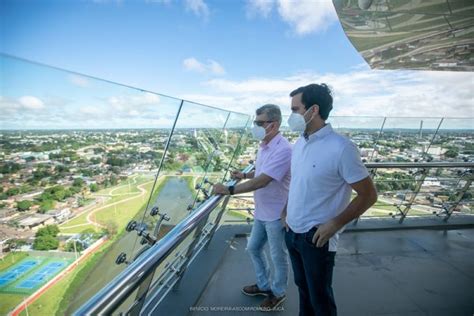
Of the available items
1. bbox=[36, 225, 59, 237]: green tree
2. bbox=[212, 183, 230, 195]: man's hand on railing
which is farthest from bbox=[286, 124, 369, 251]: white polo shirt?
bbox=[36, 225, 59, 237]: green tree

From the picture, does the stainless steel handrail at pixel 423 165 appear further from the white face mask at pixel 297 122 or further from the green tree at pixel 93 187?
the green tree at pixel 93 187

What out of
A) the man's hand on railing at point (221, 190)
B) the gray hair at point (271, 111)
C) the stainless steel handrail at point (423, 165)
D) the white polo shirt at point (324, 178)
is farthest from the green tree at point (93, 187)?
the stainless steel handrail at point (423, 165)

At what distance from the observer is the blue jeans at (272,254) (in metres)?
1.90

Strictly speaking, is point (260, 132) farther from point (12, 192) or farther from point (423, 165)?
point (423, 165)

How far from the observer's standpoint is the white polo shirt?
1259 millimetres

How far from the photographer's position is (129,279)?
2.31 ft

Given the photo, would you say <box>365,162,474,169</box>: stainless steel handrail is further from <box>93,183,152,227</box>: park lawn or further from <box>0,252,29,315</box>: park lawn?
<box>0,252,29,315</box>: park lawn

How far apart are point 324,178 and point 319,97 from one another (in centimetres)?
47

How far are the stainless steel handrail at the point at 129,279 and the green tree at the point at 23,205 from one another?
0.43 meters

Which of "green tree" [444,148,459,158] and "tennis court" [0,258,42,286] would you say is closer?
"tennis court" [0,258,42,286]

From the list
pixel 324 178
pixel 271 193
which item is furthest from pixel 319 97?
pixel 271 193

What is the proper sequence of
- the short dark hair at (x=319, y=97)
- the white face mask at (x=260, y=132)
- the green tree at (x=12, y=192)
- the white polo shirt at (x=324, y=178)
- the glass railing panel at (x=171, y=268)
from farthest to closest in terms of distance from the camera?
the white face mask at (x=260, y=132), the glass railing panel at (x=171, y=268), the short dark hair at (x=319, y=97), the white polo shirt at (x=324, y=178), the green tree at (x=12, y=192)

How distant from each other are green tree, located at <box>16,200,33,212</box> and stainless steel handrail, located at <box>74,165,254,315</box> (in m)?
0.43

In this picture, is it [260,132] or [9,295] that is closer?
[9,295]
